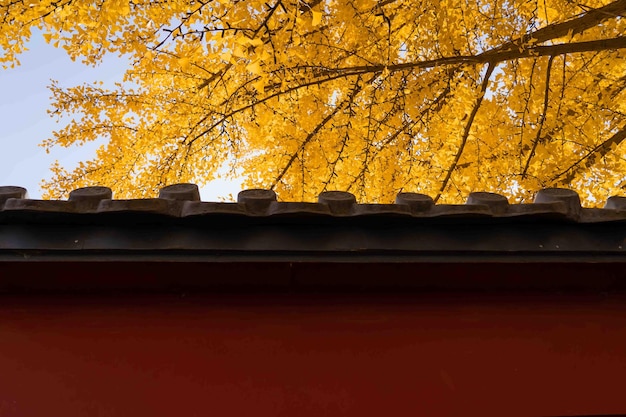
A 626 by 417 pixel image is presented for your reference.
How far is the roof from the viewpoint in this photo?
6.48 feet

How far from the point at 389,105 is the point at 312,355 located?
3257mm

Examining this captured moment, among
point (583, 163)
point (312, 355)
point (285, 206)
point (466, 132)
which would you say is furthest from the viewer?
point (466, 132)

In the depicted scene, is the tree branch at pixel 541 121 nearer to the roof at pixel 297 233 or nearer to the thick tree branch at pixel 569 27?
the thick tree branch at pixel 569 27

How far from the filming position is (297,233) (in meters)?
2.06

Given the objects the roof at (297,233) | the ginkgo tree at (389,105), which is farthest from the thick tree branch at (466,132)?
the roof at (297,233)

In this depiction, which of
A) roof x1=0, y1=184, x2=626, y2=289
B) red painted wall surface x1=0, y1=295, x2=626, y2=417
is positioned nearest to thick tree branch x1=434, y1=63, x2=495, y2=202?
red painted wall surface x1=0, y1=295, x2=626, y2=417

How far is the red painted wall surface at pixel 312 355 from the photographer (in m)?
2.13

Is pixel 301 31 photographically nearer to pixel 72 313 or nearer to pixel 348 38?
pixel 348 38

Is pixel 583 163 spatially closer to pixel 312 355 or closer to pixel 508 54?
pixel 508 54

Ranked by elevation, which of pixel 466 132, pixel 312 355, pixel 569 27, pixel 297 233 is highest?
pixel 569 27

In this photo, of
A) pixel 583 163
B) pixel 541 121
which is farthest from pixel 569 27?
pixel 583 163

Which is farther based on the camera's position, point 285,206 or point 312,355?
point 312,355

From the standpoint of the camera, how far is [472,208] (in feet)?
6.72

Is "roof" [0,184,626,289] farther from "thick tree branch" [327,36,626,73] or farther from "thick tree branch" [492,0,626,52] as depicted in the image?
"thick tree branch" [492,0,626,52]
